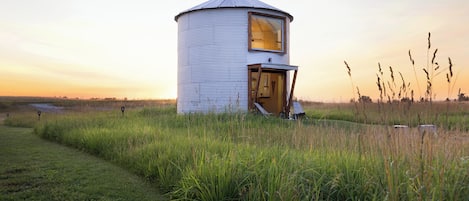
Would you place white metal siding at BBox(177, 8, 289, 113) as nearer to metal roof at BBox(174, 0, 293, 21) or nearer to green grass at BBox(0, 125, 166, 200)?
metal roof at BBox(174, 0, 293, 21)

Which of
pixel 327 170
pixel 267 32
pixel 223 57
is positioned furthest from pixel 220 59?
pixel 327 170

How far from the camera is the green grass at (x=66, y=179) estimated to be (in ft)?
12.6

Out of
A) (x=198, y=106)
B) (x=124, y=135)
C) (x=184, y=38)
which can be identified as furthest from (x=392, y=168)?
(x=184, y=38)

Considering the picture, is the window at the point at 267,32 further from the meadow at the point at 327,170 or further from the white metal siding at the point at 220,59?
the meadow at the point at 327,170

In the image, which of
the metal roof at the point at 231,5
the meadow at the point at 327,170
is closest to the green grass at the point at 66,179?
the meadow at the point at 327,170

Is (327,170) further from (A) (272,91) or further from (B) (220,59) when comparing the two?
(A) (272,91)

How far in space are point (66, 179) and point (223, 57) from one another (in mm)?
7189

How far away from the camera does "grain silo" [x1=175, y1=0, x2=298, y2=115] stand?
36.2 ft

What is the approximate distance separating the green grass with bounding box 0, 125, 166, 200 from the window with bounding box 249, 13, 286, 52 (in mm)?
6964

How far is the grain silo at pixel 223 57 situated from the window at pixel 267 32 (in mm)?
79

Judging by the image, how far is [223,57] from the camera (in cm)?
1105

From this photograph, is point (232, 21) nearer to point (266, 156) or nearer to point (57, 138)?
point (57, 138)

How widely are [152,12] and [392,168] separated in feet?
29.5

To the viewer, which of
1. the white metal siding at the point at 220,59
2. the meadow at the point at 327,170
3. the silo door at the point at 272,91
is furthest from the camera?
the silo door at the point at 272,91
